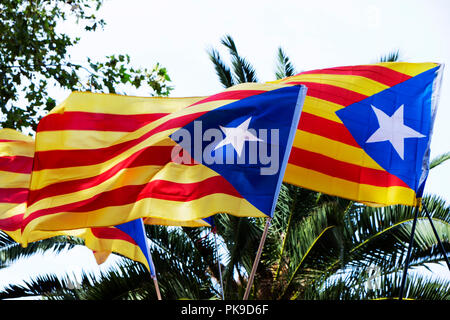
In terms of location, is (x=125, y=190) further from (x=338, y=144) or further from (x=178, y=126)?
(x=338, y=144)

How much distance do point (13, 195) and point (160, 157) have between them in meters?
3.10

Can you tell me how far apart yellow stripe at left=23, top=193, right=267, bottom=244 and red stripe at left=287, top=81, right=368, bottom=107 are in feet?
7.96

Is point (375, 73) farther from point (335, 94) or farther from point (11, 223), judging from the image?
point (11, 223)

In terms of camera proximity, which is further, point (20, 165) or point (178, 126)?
point (20, 165)

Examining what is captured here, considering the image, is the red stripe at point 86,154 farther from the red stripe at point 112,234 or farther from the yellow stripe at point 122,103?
the red stripe at point 112,234

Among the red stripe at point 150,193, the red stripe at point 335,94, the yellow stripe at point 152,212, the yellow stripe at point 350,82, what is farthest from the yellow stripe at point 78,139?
the yellow stripe at point 350,82

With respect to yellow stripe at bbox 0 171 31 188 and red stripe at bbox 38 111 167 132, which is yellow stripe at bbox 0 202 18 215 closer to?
yellow stripe at bbox 0 171 31 188

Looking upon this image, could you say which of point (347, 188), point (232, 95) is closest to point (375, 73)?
point (347, 188)

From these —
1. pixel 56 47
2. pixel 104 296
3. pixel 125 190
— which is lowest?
pixel 104 296

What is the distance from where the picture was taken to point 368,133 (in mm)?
6367

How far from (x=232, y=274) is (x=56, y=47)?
16.1 ft

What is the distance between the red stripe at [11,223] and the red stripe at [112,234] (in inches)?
34.2

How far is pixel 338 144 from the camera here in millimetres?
6289
